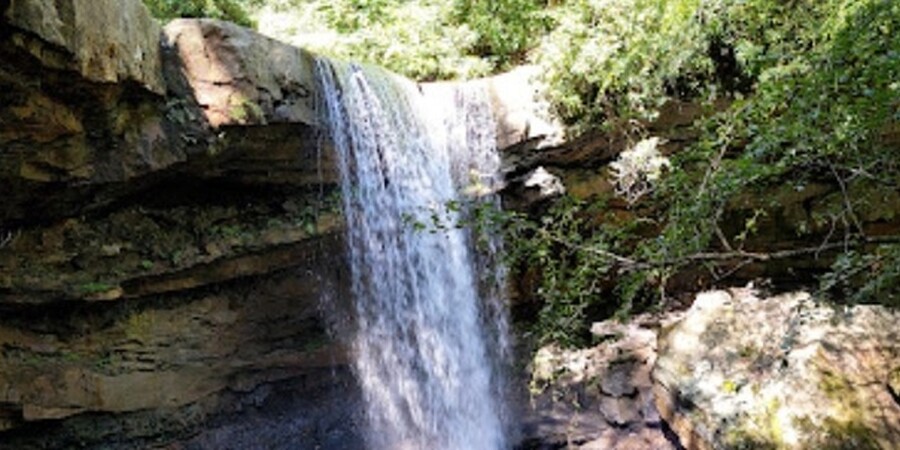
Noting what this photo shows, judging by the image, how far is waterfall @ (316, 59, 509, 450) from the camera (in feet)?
19.4

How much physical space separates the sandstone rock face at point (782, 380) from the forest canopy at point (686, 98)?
0.38 m

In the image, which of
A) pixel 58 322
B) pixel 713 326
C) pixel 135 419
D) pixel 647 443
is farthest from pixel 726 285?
pixel 58 322

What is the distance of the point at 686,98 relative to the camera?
625cm

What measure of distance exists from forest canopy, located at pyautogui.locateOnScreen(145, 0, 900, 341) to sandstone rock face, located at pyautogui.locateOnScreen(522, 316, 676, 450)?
1.97 feet

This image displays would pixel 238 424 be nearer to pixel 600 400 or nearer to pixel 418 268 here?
pixel 418 268

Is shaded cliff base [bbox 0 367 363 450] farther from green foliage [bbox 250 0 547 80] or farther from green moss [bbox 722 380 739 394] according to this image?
green foliage [bbox 250 0 547 80]

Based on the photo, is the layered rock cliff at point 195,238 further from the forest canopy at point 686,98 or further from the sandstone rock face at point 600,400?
the forest canopy at point 686,98

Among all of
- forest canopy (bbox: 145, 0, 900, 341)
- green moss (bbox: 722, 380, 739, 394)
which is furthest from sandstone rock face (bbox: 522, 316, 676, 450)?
green moss (bbox: 722, 380, 739, 394)

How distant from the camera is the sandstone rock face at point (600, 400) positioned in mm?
5434

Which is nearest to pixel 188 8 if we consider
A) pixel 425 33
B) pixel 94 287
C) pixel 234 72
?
pixel 425 33

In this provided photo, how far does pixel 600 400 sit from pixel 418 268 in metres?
2.12

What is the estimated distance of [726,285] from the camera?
697 cm

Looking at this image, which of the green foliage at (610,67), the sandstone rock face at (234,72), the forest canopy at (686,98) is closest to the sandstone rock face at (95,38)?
the sandstone rock face at (234,72)

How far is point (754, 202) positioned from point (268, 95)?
4.67m
